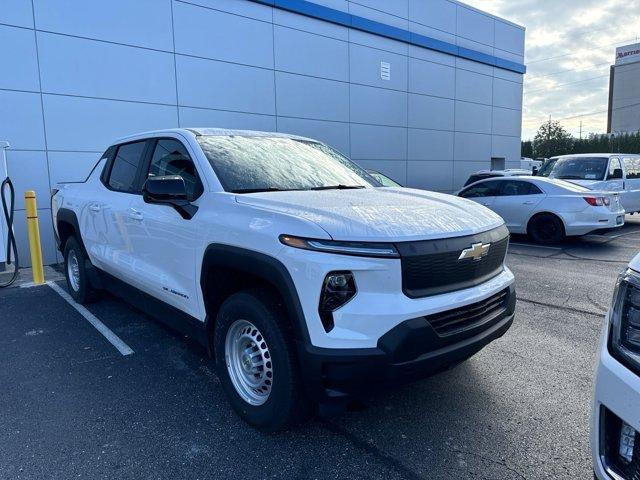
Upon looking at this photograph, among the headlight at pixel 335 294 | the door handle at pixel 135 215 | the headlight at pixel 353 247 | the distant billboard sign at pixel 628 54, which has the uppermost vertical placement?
the distant billboard sign at pixel 628 54

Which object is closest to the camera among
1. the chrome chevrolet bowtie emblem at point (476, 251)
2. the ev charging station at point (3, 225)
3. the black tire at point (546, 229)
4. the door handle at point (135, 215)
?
the chrome chevrolet bowtie emblem at point (476, 251)

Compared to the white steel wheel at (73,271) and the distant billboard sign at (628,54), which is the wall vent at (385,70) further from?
the distant billboard sign at (628,54)

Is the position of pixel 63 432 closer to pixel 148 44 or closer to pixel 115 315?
pixel 115 315

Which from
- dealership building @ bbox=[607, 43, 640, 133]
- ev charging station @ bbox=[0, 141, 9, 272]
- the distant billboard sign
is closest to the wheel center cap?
ev charging station @ bbox=[0, 141, 9, 272]

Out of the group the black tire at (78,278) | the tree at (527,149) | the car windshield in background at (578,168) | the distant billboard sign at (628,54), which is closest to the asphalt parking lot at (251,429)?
the black tire at (78,278)

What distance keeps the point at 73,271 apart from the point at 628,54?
10743 centimetres

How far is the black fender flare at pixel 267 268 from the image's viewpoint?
2.50m

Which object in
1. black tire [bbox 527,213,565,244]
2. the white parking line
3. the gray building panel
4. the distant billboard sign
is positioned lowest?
the white parking line

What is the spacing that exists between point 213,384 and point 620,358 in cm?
276

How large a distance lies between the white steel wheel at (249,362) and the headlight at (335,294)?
0.50 metres

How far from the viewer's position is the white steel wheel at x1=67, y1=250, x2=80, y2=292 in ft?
18.8

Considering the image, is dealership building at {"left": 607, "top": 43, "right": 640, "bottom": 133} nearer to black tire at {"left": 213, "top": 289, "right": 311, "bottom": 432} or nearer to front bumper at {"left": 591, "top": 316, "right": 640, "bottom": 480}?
black tire at {"left": 213, "top": 289, "right": 311, "bottom": 432}

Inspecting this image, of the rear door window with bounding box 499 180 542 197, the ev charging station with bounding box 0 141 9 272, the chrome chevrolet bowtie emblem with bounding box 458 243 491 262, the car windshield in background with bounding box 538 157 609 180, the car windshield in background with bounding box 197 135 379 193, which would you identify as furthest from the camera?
the car windshield in background with bounding box 538 157 609 180

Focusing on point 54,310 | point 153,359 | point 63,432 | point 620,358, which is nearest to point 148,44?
point 54,310
